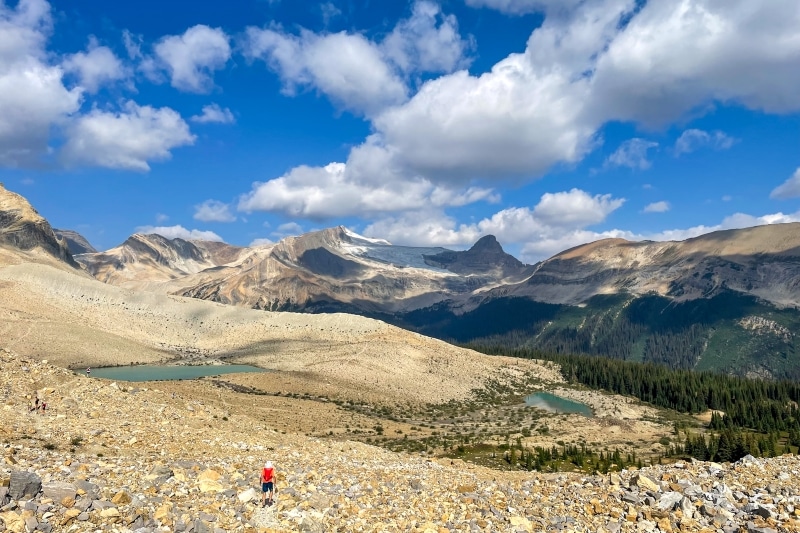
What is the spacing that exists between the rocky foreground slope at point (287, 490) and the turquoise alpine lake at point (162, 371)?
93.2 meters

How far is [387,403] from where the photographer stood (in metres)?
106

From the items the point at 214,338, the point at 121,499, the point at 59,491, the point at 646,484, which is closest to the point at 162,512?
the point at 121,499

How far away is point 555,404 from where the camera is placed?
13200cm

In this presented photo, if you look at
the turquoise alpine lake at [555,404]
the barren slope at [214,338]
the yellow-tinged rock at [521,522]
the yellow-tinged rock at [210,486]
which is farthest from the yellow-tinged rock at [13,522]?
the turquoise alpine lake at [555,404]

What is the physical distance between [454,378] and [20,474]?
12885 cm

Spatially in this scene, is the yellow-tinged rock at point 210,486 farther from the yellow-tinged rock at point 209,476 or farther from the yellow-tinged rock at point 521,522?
the yellow-tinged rock at point 521,522

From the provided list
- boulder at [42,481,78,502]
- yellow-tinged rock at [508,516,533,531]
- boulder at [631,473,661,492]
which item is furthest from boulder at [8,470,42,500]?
boulder at [631,473,661,492]

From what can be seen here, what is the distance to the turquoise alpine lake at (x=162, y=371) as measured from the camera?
11578 centimetres

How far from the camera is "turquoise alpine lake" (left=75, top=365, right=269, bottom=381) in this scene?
115775mm

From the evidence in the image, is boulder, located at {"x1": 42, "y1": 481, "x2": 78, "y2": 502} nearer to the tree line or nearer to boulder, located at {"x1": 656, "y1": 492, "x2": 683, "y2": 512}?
boulder, located at {"x1": 656, "y1": 492, "x2": 683, "y2": 512}

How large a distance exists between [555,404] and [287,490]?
409ft

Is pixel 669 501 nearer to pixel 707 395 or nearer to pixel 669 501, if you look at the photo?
pixel 669 501

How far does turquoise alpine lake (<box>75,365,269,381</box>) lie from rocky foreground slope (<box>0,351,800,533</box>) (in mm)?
93246

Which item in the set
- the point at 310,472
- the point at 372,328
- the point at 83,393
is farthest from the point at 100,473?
the point at 372,328
